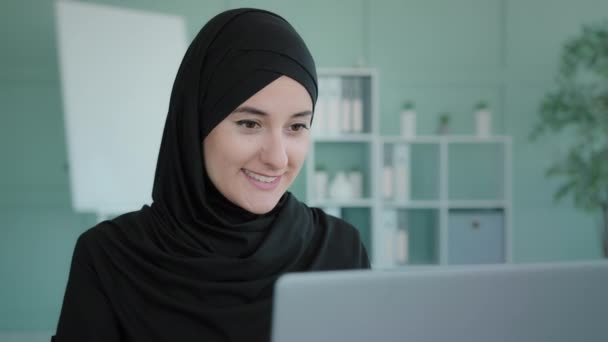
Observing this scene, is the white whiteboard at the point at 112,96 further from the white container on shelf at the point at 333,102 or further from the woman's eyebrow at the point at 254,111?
the woman's eyebrow at the point at 254,111

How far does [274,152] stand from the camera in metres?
0.86

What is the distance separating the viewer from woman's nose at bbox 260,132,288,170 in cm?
86

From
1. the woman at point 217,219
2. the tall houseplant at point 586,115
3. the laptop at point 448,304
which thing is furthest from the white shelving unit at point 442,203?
the laptop at point 448,304

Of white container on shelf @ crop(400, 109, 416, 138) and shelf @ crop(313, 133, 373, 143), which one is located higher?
white container on shelf @ crop(400, 109, 416, 138)

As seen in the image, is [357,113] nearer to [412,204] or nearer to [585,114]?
[412,204]

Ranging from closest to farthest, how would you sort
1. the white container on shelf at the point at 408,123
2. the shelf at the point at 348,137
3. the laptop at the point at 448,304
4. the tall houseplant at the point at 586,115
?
1. the laptop at the point at 448,304
2. the tall houseplant at the point at 586,115
3. the shelf at the point at 348,137
4. the white container on shelf at the point at 408,123

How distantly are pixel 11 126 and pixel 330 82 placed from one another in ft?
6.51

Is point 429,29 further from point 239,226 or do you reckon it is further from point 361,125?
point 239,226

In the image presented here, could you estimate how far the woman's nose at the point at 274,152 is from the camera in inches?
33.9

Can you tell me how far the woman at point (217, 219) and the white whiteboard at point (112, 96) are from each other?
2259mm

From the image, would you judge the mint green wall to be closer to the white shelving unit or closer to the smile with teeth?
the white shelving unit

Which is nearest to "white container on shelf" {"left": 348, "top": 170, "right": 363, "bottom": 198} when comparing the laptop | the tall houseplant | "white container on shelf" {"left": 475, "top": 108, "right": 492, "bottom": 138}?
"white container on shelf" {"left": 475, "top": 108, "right": 492, "bottom": 138}

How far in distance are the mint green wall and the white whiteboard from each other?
2.46 ft

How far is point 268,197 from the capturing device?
0.91 m
